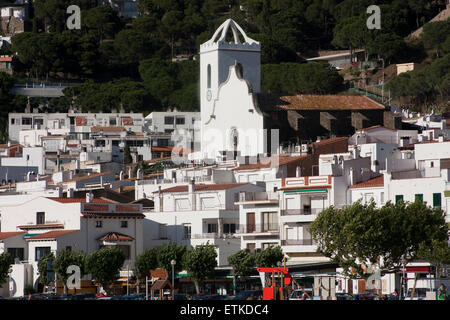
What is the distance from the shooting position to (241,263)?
6831 centimetres

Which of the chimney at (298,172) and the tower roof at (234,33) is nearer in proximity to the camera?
the chimney at (298,172)

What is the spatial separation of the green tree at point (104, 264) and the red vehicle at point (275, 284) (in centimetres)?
894

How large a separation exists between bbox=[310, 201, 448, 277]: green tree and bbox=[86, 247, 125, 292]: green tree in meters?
10.5

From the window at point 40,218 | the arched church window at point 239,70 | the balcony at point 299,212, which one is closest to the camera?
the balcony at point 299,212

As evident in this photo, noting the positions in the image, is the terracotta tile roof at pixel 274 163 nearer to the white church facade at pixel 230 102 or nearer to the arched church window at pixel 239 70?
the white church facade at pixel 230 102

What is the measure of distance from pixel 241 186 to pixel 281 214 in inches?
223

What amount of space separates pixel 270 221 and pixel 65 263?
12.3m

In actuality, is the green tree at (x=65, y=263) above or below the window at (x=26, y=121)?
below

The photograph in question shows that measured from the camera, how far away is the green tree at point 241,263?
6825 centimetres

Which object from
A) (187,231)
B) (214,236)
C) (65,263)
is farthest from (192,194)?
(65,263)

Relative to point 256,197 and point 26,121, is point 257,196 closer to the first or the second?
point 256,197

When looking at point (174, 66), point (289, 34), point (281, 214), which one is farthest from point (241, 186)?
point (289, 34)

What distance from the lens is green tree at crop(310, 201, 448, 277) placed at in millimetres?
62531

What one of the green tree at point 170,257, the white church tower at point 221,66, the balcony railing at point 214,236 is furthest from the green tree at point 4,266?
the white church tower at point 221,66
